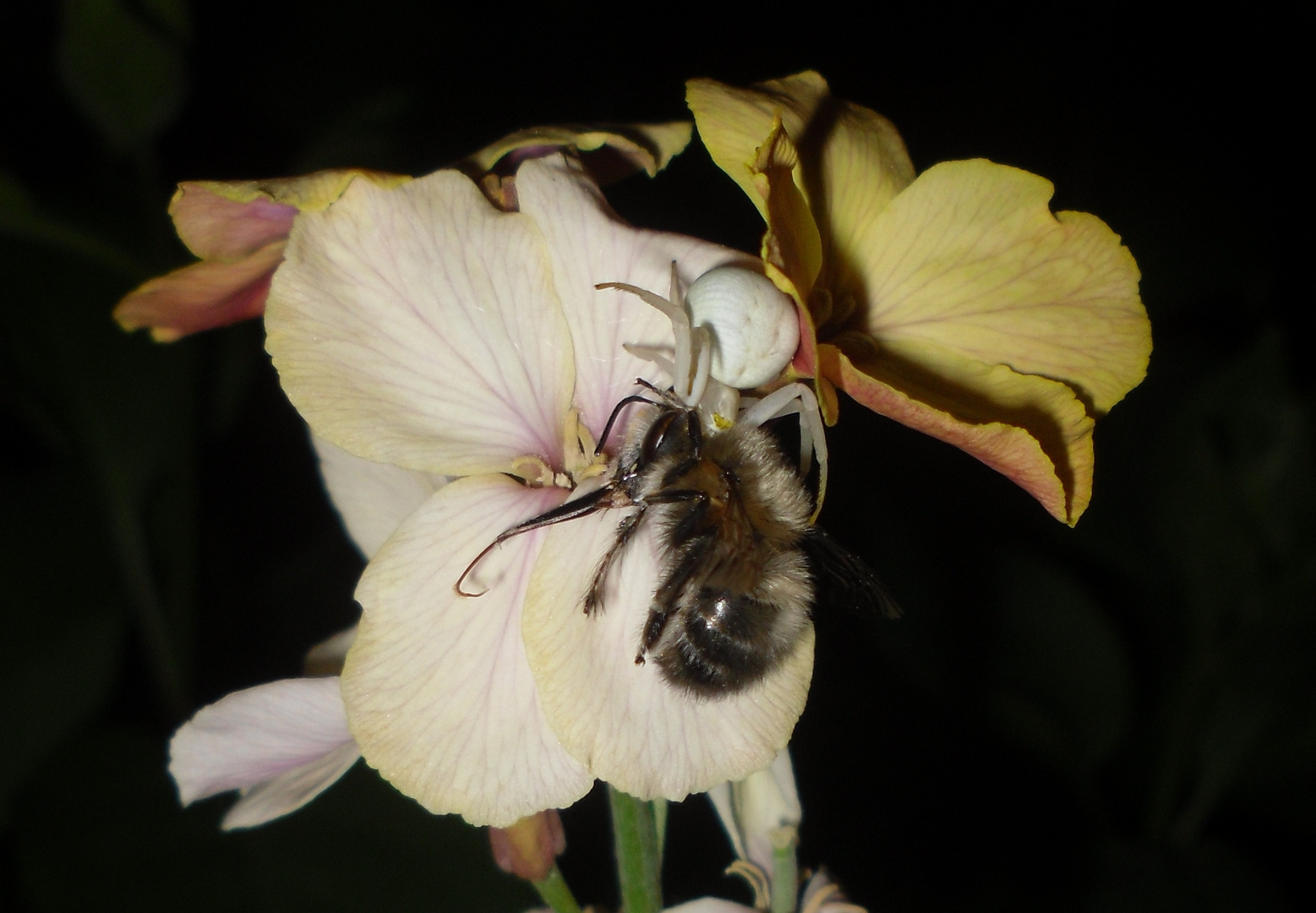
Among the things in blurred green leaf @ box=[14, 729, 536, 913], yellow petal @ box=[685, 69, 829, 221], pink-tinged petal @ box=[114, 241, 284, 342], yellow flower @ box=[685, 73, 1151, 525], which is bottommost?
blurred green leaf @ box=[14, 729, 536, 913]

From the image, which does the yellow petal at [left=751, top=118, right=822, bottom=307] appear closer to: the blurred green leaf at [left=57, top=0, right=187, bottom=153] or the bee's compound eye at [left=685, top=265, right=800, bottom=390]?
the bee's compound eye at [left=685, top=265, right=800, bottom=390]

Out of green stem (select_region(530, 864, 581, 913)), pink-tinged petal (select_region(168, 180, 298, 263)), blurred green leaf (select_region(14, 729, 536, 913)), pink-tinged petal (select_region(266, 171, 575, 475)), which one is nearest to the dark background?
blurred green leaf (select_region(14, 729, 536, 913))

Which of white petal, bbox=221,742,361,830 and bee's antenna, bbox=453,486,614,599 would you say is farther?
white petal, bbox=221,742,361,830

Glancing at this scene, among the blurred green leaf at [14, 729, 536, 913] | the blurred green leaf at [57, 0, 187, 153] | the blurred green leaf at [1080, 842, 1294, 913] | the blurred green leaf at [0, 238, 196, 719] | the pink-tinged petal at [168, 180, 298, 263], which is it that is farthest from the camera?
the blurred green leaf at [1080, 842, 1294, 913]

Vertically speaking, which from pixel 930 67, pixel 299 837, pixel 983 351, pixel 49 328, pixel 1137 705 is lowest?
pixel 1137 705

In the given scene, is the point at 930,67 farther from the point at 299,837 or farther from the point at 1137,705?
the point at 299,837

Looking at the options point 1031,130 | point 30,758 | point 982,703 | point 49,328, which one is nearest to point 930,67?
point 1031,130

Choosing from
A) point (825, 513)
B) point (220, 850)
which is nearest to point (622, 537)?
point (220, 850)

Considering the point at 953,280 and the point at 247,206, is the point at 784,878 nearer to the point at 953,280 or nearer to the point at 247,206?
the point at 953,280
